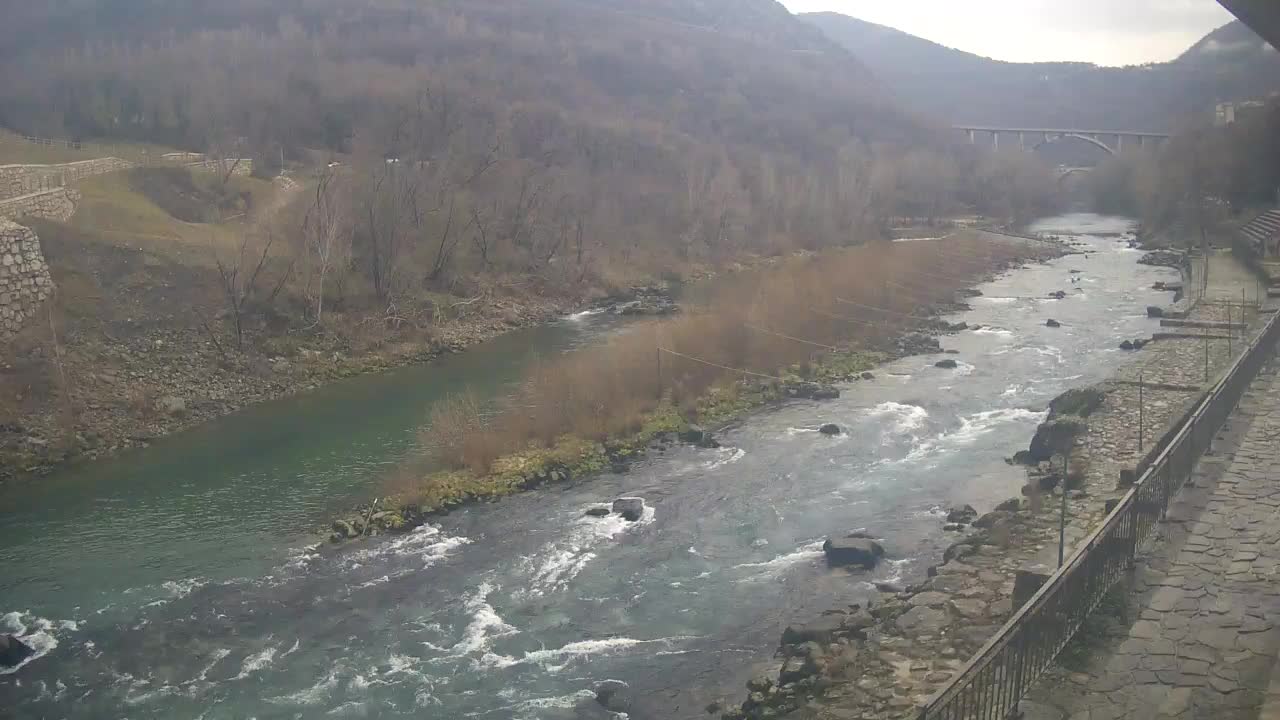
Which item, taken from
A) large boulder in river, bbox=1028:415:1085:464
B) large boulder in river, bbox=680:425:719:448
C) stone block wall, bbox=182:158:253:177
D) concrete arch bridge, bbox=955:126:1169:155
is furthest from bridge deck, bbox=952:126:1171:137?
large boulder in river, bbox=680:425:719:448

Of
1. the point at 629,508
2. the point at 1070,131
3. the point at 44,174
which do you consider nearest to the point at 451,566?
the point at 629,508

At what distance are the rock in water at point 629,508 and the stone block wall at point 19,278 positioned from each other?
14.8 meters

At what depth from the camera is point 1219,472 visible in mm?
9898

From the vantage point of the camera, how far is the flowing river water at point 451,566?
1033 cm

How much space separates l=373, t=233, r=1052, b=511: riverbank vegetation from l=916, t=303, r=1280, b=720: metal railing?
9.62 metres

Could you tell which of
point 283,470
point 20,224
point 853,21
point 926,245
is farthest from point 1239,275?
point 853,21

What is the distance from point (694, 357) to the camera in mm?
22125

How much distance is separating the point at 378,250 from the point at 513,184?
37.1 ft

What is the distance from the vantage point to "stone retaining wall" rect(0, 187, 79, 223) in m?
24.7

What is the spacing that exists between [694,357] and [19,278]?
14821 millimetres

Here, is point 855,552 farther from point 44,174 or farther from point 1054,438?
point 44,174

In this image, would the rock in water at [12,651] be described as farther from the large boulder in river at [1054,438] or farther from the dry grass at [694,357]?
the large boulder in river at [1054,438]

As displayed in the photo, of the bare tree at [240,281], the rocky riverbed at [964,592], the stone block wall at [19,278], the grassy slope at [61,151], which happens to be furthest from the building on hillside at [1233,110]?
the grassy slope at [61,151]

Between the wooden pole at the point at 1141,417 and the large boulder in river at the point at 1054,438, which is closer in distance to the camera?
the wooden pole at the point at 1141,417
